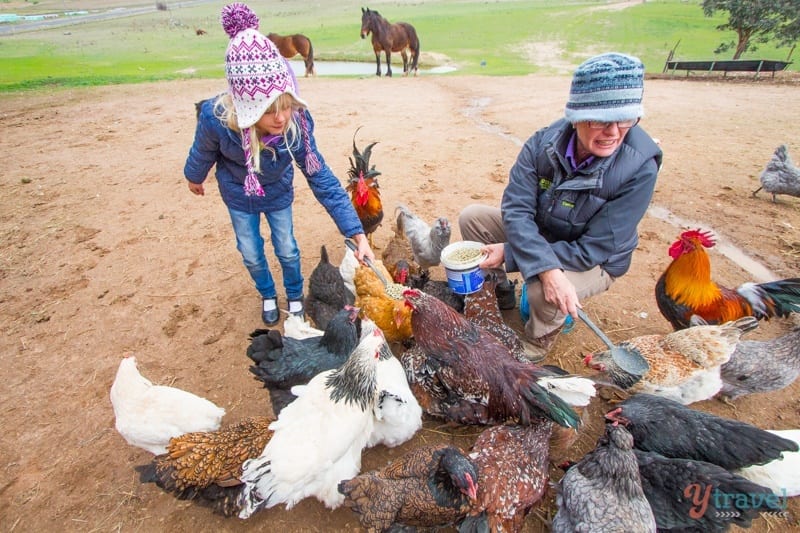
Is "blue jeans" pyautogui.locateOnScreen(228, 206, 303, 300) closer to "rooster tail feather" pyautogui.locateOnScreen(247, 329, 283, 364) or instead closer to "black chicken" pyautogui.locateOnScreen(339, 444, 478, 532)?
"rooster tail feather" pyautogui.locateOnScreen(247, 329, 283, 364)

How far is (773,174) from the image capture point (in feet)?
16.4

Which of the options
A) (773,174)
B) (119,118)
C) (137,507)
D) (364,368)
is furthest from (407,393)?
(119,118)

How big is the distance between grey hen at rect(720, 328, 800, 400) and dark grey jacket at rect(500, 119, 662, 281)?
3.07ft

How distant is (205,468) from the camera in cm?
193

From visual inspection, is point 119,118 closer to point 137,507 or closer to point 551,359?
point 137,507

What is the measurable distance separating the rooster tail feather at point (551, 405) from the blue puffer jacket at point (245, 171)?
1.73 meters

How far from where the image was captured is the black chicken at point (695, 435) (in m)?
1.89

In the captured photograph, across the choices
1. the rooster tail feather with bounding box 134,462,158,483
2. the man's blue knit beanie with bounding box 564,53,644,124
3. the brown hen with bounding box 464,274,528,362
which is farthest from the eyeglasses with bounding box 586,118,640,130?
the rooster tail feather with bounding box 134,462,158,483

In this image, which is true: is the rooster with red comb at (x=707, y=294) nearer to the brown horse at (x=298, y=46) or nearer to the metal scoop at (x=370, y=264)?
A: the metal scoop at (x=370, y=264)

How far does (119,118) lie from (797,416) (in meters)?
13.7

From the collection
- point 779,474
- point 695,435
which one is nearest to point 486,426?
point 695,435

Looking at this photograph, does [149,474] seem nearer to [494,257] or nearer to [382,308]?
[382,308]

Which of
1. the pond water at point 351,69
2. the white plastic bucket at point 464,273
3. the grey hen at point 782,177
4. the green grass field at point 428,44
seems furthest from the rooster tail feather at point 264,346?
the pond water at point 351,69

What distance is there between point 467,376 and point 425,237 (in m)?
1.95
